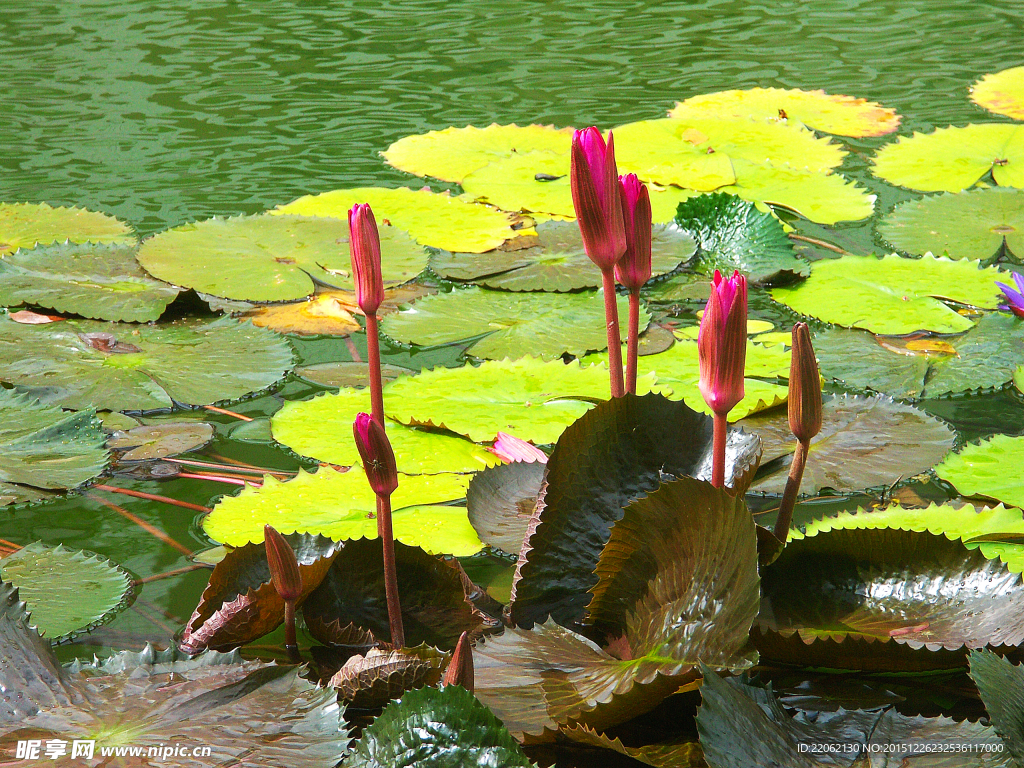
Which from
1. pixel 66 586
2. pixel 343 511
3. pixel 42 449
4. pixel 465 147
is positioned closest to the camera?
pixel 66 586

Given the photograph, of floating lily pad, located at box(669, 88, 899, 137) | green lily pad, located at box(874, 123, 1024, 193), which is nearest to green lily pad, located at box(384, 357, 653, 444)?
green lily pad, located at box(874, 123, 1024, 193)

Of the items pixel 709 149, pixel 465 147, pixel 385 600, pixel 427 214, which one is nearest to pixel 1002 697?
pixel 385 600

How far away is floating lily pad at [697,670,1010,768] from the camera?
0.82 metres

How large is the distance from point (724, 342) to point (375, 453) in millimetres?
349

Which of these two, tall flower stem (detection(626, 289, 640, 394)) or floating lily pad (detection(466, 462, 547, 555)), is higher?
tall flower stem (detection(626, 289, 640, 394))

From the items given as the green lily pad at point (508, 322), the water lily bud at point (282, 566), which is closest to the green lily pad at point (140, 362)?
the green lily pad at point (508, 322)

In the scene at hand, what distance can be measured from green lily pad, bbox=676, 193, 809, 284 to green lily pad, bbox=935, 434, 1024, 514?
2.67ft

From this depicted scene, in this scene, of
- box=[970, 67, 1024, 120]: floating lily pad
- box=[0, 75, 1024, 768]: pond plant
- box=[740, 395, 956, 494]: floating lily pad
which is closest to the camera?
box=[0, 75, 1024, 768]: pond plant

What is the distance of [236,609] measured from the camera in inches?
42.3

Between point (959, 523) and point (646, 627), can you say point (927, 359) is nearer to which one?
point (959, 523)

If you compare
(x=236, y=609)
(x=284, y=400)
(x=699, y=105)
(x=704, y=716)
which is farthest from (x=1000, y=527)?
(x=699, y=105)

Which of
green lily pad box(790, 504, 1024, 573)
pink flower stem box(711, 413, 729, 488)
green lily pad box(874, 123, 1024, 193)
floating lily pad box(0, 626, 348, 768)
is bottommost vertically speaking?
green lily pad box(790, 504, 1024, 573)

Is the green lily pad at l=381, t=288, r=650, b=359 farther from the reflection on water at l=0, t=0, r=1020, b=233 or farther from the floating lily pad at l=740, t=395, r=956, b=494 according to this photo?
the reflection on water at l=0, t=0, r=1020, b=233

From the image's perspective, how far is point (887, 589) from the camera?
1.04 meters
